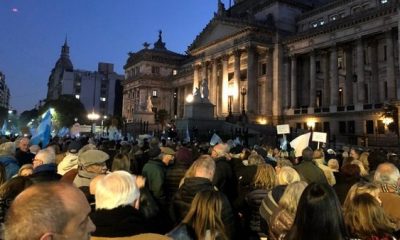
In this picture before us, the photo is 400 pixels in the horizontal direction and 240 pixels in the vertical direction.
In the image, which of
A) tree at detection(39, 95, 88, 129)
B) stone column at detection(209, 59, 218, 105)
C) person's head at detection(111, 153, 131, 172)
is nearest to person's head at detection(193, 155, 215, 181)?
person's head at detection(111, 153, 131, 172)

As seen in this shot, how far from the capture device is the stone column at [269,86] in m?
54.4

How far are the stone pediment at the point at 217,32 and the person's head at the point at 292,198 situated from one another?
51.2 meters

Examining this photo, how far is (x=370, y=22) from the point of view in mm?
42969

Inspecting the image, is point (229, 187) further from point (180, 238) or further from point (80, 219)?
point (80, 219)

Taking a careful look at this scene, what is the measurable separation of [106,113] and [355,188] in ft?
391

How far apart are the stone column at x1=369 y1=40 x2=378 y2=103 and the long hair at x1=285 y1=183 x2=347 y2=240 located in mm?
45736

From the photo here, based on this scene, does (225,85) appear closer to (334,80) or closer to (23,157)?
(334,80)

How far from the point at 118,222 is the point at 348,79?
4886cm

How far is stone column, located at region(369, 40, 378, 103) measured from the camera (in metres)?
44.8

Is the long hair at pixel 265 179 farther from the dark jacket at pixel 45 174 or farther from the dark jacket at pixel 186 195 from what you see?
the dark jacket at pixel 45 174

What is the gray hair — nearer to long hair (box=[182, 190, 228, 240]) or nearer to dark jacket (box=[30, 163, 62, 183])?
long hair (box=[182, 190, 228, 240])

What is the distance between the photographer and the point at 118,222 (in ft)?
11.4

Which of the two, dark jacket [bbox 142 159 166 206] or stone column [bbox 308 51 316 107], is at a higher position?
stone column [bbox 308 51 316 107]

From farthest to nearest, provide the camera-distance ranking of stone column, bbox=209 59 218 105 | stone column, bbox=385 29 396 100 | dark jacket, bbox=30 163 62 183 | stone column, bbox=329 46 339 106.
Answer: stone column, bbox=209 59 218 105
stone column, bbox=329 46 339 106
stone column, bbox=385 29 396 100
dark jacket, bbox=30 163 62 183
